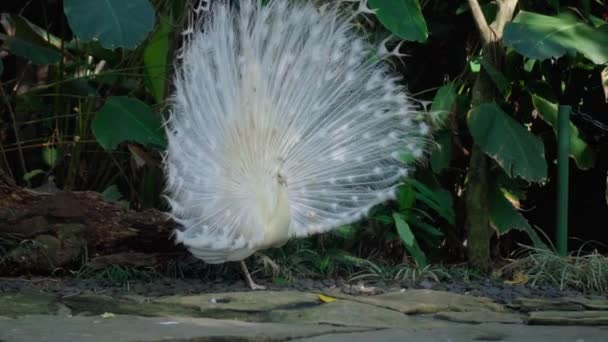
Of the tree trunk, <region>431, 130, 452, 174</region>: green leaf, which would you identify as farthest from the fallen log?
the tree trunk

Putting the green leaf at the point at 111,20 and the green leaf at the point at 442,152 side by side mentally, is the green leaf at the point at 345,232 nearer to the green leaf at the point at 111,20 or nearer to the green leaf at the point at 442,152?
the green leaf at the point at 442,152

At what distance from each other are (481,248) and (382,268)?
711 mm

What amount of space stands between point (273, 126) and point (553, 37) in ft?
6.36

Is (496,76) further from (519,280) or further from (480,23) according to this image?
(519,280)

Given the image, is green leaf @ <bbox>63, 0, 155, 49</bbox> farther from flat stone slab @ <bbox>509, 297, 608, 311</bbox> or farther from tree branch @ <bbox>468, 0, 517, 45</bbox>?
flat stone slab @ <bbox>509, 297, 608, 311</bbox>

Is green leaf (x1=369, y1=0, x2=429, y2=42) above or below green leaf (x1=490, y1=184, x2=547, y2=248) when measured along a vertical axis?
above

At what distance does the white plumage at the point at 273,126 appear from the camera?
5.39 meters

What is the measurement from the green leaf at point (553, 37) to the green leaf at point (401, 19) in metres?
0.54

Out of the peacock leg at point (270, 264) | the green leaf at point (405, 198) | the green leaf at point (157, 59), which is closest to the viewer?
the peacock leg at point (270, 264)

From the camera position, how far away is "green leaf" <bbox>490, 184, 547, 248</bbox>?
20.6 feet

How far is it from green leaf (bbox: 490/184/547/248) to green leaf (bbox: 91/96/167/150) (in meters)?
2.21

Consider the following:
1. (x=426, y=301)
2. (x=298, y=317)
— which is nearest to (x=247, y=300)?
(x=298, y=317)

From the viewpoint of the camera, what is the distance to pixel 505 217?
249 inches

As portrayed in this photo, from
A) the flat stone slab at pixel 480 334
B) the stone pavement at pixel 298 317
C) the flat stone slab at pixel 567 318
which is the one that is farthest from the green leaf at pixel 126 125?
the flat stone slab at pixel 567 318
